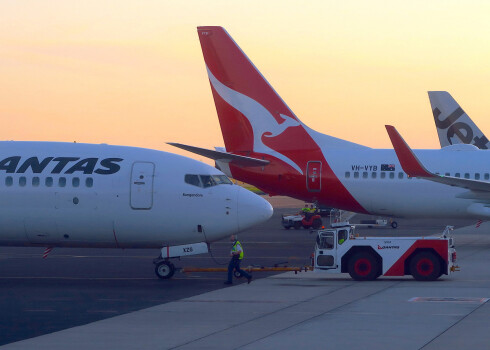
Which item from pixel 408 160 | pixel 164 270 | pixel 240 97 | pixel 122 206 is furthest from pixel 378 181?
pixel 122 206

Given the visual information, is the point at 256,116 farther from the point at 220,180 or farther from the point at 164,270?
the point at 164,270

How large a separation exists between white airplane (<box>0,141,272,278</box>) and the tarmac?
8.43 feet

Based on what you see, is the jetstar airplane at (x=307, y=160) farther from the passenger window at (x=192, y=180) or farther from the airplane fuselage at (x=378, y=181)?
the passenger window at (x=192, y=180)

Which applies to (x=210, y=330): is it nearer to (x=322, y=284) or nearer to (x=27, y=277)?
(x=322, y=284)

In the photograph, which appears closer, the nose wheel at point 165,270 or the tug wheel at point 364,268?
the tug wheel at point 364,268

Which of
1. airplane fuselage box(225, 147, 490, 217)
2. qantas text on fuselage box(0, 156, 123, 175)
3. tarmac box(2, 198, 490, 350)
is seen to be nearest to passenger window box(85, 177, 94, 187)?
qantas text on fuselage box(0, 156, 123, 175)

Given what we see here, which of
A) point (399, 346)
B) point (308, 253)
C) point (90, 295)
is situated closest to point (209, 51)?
point (308, 253)

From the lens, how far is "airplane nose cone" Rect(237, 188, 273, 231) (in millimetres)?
30859

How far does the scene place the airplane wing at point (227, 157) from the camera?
4657cm

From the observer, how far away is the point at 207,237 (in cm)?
3105

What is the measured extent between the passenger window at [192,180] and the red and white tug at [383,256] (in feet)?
14.8

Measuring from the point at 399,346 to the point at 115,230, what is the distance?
14.8 metres

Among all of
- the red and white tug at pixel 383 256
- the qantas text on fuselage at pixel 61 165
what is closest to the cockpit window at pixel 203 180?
the qantas text on fuselage at pixel 61 165

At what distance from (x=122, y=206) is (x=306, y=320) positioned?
10853mm
